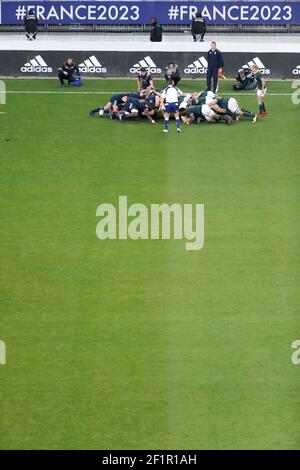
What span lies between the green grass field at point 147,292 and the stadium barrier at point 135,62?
7.93 m

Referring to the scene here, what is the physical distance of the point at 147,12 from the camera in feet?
215

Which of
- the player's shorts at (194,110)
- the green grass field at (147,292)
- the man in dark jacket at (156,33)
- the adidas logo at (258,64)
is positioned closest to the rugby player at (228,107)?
the green grass field at (147,292)

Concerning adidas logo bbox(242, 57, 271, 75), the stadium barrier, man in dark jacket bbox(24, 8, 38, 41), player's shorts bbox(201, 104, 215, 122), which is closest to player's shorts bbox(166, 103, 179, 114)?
player's shorts bbox(201, 104, 215, 122)

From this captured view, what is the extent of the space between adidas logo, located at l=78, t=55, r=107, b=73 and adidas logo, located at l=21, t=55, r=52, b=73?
1444 millimetres

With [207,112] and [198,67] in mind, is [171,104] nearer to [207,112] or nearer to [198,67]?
[207,112]

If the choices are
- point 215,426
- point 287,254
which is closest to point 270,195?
point 287,254

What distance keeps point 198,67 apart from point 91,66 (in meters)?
4.69

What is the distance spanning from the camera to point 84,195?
4119cm

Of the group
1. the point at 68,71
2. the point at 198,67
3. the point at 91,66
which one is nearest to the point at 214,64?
the point at 198,67

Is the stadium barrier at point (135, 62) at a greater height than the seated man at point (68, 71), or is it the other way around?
the stadium barrier at point (135, 62)

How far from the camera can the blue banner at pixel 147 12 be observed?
214ft

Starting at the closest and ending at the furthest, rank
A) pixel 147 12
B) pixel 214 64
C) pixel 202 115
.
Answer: pixel 202 115 → pixel 214 64 → pixel 147 12

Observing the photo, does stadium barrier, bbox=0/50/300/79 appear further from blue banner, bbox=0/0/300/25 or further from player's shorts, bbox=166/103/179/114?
player's shorts, bbox=166/103/179/114

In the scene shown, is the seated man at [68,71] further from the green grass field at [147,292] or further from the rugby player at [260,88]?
the rugby player at [260,88]
